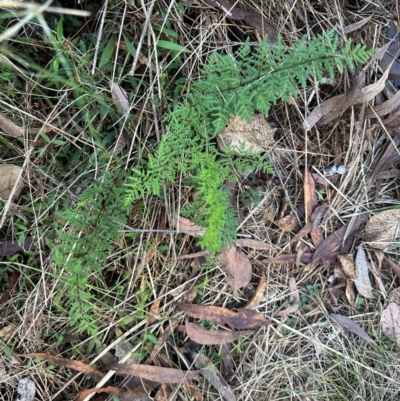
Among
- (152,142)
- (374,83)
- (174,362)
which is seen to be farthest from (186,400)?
(374,83)

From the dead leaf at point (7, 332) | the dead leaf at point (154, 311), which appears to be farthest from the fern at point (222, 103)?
the dead leaf at point (7, 332)

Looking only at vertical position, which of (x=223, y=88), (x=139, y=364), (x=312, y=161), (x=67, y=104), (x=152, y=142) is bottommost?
(x=139, y=364)

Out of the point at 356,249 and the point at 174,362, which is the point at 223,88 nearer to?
the point at 356,249

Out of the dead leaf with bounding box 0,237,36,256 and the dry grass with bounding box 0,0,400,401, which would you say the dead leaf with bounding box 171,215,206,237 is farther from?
the dead leaf with bounding box 0,237,36,256

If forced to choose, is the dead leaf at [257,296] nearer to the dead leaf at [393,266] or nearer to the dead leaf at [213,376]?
the dead leaf at [213,376]

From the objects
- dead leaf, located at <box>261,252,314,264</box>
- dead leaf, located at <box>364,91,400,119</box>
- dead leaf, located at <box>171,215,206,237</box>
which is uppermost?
dead leaf, located at <box>364,91,400,119</box>

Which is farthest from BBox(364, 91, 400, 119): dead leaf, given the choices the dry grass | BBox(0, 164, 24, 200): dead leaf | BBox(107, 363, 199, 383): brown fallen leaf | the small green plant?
BBox(0, 164, 24, 200): dead leaf
